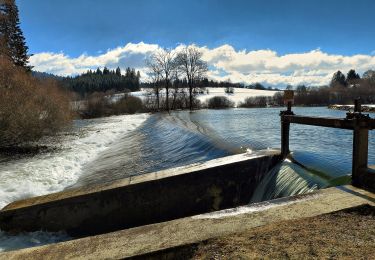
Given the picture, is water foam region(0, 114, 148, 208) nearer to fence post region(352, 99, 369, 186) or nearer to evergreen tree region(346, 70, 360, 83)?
fence post region(352, 99, 369, 186)

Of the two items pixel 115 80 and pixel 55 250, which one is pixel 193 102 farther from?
pixel 115 80

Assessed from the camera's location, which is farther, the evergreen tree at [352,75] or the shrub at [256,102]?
→ the evergreen tree at [352,75]

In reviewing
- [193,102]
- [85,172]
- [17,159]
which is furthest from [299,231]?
[193,102]

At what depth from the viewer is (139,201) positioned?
327 inches

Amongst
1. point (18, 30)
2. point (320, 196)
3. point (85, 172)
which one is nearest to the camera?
point (320, 196)

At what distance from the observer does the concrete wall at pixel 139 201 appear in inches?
311

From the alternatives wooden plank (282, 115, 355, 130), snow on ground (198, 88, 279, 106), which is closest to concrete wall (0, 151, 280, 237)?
wooden plank (282, 115, 355, 130)

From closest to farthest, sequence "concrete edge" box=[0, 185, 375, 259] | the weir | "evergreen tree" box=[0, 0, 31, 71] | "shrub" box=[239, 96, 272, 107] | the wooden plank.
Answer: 1. "concrete edge" box=[0, 185, 375, 259]
2. the weir
3. the wooden plank
4. "evergreen tree" box=[0, 0, 31, 71]
5. "shrub" box=[239, 96, 272, 107]

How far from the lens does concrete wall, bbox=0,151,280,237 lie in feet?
25.9

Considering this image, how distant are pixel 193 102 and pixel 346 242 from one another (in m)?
82.0

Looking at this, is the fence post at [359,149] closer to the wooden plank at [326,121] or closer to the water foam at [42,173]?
the wooden plank at [326,121]

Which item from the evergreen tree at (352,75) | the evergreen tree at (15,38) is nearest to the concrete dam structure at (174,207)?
the evergreen tree at (15,38)

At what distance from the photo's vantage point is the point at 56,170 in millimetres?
14930

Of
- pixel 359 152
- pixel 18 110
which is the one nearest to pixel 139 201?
pixel 359 152
